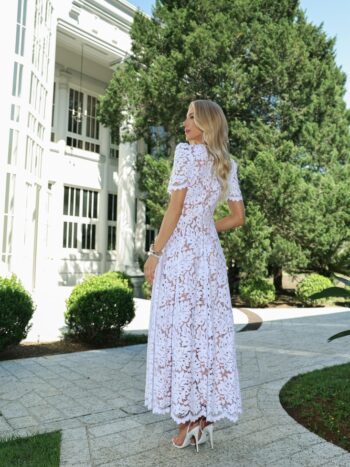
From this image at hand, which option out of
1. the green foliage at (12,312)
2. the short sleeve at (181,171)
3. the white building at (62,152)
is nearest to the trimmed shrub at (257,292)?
the white building at (62,152)

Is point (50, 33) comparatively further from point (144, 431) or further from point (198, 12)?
point (144, 431)

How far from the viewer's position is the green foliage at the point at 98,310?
5.63m

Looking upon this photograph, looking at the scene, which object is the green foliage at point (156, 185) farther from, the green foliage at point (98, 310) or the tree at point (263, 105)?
the green foliage at point (98, 310)

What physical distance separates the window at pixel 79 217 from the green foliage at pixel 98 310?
951cm

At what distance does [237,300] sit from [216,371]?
Answer: 416 inches

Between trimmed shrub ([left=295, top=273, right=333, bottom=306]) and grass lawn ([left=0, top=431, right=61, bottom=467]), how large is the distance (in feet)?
32.8

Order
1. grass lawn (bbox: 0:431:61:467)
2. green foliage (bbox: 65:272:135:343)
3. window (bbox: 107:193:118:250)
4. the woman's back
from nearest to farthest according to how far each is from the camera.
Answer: grass lawn (bbox: 0:431:61:467), the woman's back, green foliage (bbox: 65:272:135:343), window (bbox: 107:193:118:250)

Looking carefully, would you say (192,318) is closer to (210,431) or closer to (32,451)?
(210,431)

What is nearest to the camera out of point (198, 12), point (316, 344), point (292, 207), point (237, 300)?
point (316, 344)

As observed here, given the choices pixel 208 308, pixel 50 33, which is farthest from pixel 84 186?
pixel 208 308

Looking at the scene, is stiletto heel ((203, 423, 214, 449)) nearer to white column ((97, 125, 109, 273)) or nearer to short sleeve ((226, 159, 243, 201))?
short sleeve ((226, 159, 243, 201))

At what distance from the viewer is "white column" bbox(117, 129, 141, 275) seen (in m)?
14.4

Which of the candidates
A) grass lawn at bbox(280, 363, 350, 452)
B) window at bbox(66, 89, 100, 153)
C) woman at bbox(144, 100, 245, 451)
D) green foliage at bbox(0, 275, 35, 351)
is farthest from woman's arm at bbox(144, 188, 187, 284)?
window at bbox(66, 89, 100, 153)

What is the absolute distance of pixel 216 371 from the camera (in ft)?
8.41
